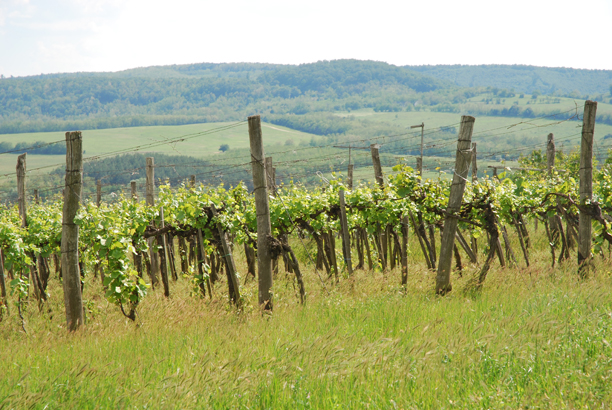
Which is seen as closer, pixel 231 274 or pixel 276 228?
pixel 231 274

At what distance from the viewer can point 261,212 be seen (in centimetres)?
656

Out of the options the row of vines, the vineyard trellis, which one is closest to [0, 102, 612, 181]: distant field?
the row of vines

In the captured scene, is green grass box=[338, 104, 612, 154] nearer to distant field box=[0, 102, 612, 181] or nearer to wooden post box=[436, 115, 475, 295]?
distant field box=[0, 102, 612, 181]

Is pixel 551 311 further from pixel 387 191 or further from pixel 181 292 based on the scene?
pixel 181 292

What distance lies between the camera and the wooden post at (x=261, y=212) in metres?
6.34

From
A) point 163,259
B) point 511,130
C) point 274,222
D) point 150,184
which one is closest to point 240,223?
point 274,222

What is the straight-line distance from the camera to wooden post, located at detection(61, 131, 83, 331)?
221 inches

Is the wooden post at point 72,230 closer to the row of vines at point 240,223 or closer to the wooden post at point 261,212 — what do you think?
the row of vines at point 240,223

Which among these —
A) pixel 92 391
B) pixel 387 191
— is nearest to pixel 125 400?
pixel 92 391

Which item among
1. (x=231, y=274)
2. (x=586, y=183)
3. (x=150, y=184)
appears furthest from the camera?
(x=150, y=184)

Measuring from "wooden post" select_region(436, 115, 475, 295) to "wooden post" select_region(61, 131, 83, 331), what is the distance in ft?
18.2

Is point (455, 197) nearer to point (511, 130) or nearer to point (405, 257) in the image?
point (405, 257)

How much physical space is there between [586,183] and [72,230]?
8497mm

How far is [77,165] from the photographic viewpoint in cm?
567
